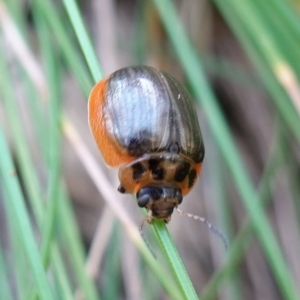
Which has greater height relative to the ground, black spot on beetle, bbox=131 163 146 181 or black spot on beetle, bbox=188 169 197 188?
black spot on beetle, bbox=131 163 146 181

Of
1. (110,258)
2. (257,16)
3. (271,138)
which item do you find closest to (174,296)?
(110,258)

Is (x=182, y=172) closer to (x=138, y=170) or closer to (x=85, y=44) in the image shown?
(x=138, y=170)

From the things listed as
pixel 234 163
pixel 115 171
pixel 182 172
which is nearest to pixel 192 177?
pixel 182 172

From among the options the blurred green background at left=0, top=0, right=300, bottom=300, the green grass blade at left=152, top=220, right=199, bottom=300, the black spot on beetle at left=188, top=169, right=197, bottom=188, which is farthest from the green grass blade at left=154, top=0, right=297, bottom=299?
the green grass blade at left=152, top=220, right=199, bottom=300

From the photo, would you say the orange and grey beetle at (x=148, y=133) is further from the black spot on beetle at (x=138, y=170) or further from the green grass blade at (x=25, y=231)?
the green grass blade at (x=25, y=231)

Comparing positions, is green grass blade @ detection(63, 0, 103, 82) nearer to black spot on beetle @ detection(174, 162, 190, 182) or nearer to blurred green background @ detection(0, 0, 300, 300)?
blurred green background @ detection(0, 0, 300, 300)

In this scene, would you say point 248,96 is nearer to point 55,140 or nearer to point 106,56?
point 106,56
